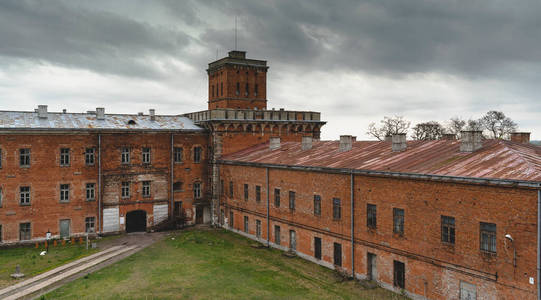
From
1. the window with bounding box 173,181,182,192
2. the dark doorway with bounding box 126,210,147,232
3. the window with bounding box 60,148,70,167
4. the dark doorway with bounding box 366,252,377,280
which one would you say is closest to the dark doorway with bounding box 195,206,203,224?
the window with bounding box 173,181,182,192

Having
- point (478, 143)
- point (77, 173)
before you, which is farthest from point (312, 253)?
point (77, 173)

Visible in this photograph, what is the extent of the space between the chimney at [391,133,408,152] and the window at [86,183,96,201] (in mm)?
25908

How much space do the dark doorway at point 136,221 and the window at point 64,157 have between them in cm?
723

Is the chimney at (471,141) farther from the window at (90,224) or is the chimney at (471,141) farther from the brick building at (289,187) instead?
the window at (90,224)

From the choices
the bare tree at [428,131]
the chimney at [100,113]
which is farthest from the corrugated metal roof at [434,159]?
the bare tree at [428,131]

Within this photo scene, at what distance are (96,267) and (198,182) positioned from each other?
51.0ft

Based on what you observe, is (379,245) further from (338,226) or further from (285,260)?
(285,260)

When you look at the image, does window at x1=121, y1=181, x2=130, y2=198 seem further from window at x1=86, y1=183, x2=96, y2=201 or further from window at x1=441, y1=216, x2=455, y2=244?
window at x1=441, y1=216, x2=455, y2=244

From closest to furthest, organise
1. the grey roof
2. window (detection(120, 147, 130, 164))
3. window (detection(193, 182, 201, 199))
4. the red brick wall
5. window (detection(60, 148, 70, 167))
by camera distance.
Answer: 1. the red brick wall
2. the grey roof
3. window (detection(60, 148, 70, 167))
4. window (detection(120, 147, 130, 164))
5. window (detection(193, 182, 201, 199))

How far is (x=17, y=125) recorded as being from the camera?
34469mm

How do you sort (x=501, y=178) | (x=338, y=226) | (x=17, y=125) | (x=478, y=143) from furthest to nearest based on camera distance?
1. (x=17, y=125)
2. (x=338, y=226)
3. (x=478, y=143)
4. (x=501, y=178)

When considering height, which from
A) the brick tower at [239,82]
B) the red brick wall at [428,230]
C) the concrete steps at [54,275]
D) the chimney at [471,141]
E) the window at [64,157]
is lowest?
the concrete steps at [54,275]

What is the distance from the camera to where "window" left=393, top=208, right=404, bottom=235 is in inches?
873

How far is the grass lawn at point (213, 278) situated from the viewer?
22578 mm
